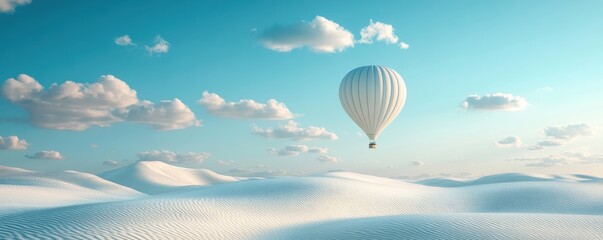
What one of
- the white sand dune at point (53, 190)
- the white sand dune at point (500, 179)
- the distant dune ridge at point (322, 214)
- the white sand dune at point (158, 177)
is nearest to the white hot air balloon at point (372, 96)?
the distant dune ridge at point (322, 214)

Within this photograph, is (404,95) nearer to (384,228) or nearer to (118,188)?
(384,228)

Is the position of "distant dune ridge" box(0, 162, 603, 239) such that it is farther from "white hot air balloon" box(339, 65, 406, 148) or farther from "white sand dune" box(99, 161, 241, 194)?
"white sand dune" box(99, 161, 241, 194)

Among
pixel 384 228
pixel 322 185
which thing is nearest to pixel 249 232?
pixel 384 228

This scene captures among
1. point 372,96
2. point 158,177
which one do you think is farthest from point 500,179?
point 158,177

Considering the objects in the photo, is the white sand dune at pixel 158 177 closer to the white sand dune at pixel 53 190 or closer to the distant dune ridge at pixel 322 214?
the white sand dune at pixel 53 190

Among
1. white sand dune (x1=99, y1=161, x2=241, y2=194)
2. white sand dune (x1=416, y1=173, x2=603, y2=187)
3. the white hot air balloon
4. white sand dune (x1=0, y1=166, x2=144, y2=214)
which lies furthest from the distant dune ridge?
white sand dune (x1=99, y1=161, x2=241, y2=194)
